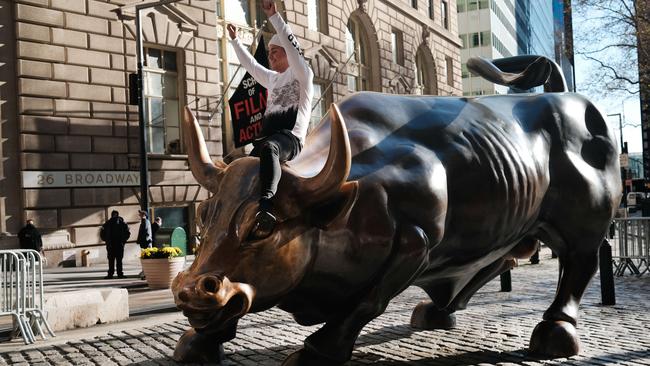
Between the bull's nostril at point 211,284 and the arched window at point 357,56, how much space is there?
85.1ft

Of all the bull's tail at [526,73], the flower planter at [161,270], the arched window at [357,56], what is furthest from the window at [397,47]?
the bull's tail at [526,73]

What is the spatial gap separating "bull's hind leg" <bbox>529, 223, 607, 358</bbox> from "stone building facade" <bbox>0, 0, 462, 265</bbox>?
13.5 m

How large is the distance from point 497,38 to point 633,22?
130 feet

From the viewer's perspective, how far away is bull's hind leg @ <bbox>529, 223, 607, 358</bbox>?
4766 millimetres

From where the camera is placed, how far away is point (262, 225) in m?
3.36

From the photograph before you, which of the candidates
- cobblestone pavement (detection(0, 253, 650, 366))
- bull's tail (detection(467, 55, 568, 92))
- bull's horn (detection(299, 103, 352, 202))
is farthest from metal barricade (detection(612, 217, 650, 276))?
bull's horn (detection(299, 103, 352, 202))

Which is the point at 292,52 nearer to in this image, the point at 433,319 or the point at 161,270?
the point at 433,319

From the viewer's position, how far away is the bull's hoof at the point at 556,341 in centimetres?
475

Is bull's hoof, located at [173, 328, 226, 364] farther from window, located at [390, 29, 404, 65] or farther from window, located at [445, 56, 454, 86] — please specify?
window, located at [445, 56, 454, 86]

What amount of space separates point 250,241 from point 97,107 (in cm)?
1595

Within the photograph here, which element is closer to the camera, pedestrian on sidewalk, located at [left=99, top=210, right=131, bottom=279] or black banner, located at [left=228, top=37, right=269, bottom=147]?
pedestrian on sidewalk, located at [left=99, top=210, right=131, bottom=279]

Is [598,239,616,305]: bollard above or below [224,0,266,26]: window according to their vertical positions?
below

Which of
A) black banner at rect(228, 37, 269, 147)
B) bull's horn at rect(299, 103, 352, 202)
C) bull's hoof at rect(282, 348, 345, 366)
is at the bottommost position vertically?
bull's hoof at rect(282, 348, 345, 366)

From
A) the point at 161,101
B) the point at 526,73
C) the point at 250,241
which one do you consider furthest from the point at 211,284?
the point at 161,101
